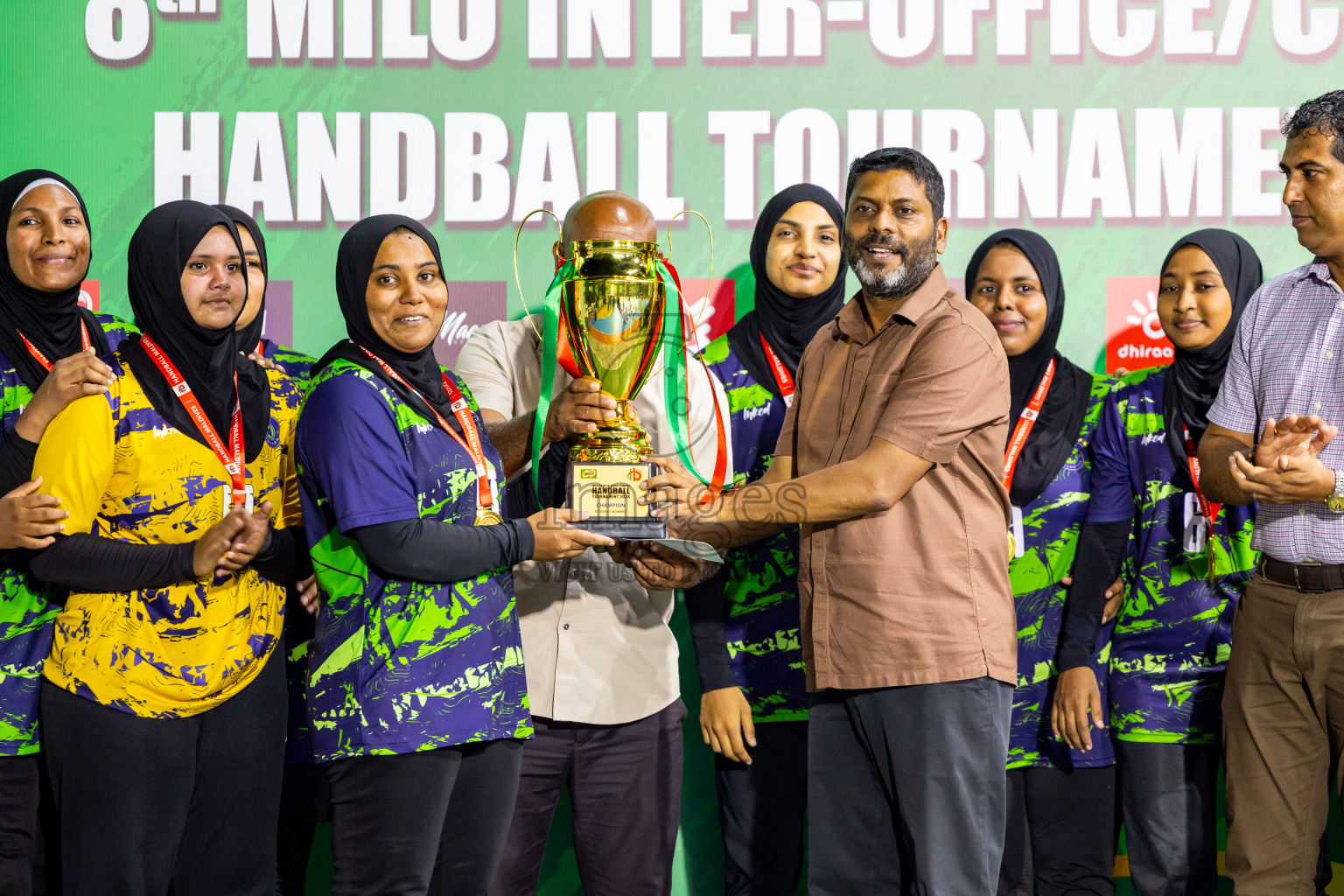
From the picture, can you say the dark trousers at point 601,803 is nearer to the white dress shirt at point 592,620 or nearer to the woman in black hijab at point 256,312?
the white dress shirt at point 592,620

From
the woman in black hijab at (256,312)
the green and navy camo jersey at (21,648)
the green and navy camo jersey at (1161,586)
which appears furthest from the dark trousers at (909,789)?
the woman in black hijab at (256,312)

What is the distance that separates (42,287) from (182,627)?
37.5 inches

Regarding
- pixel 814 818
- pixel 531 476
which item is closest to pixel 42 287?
pixel 531 476

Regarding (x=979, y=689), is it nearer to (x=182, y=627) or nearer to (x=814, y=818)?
(x=814, y=818)

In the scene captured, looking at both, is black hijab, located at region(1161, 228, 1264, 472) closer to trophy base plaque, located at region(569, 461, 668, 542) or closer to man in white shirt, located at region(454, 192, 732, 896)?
man in white shirt, located at region(454, 192, 732, 896)

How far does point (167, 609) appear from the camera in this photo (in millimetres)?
2172

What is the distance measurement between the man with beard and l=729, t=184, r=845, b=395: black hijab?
75 centimetres

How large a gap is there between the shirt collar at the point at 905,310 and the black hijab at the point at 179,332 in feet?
4.23

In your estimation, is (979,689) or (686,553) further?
(686,553)

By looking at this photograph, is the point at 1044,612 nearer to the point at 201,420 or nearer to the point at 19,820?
the point at 201,420

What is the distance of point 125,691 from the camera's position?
2.09 m

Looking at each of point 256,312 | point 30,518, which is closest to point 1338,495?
point 30,518

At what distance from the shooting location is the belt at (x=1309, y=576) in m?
2.25

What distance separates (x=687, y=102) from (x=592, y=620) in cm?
180
